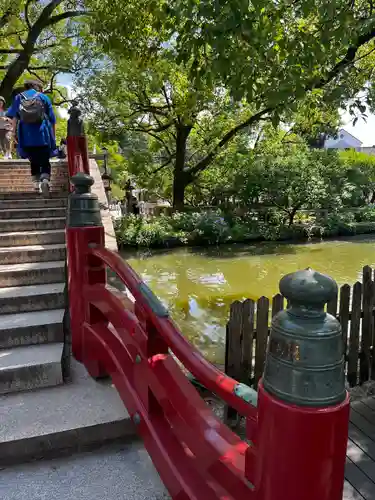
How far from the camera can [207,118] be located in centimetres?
1911

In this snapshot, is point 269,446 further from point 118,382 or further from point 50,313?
point 50,313

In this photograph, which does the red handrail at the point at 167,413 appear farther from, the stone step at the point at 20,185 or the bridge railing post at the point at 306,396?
the stone step at the point at 20,185

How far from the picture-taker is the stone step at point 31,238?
4605mm

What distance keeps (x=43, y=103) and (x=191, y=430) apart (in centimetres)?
576

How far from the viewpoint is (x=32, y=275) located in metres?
3.93

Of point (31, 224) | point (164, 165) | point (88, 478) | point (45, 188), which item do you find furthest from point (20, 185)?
point (164, 165)

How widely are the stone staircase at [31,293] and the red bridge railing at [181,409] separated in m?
0.26

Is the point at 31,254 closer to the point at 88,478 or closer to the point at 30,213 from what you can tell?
the point at 30,213

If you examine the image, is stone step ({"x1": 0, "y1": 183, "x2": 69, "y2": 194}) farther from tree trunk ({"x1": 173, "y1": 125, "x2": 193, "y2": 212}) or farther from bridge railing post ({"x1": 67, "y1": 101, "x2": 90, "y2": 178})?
tree trunk ({"x1": 173, "y1": 125, "x2": 193, "y2": 212})

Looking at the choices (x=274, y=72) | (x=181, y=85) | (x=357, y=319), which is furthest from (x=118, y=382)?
(x=181, y=85)

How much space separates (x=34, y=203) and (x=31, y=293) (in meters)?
2.72

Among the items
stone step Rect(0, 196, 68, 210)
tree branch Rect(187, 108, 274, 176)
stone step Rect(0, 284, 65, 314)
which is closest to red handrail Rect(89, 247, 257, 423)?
stone step Rect(0, 284, 65, 314)

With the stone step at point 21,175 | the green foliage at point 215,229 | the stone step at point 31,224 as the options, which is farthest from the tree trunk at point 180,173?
the stone step at point 31,224

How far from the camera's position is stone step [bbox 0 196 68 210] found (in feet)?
19.1
